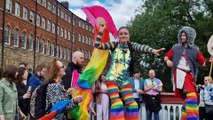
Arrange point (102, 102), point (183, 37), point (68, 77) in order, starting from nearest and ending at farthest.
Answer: point (68, 77) → point (183, 37) → point (102, 102)

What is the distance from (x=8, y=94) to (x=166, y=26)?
31628 millimetres

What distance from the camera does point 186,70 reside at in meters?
6.65

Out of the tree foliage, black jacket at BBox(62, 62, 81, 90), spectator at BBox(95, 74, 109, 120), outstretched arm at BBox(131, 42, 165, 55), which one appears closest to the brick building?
the tree foliage

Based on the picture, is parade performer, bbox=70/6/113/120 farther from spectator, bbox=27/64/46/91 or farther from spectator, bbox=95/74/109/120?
spectator, bbox=95/74/109/120

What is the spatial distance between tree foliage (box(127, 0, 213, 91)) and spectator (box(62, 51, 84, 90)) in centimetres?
2716

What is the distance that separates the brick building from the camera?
3881 centimetres

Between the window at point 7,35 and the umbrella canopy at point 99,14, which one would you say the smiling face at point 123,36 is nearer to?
the umbrella canopy at point 99,14

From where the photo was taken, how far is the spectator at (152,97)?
1042 cm

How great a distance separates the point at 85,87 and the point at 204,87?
545 cm

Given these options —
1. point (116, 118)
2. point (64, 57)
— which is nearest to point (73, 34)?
point (64, 57)

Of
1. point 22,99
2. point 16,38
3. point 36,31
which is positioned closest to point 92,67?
point 22,99

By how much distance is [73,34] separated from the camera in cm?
6631

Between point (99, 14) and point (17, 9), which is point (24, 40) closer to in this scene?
point (17, 9)

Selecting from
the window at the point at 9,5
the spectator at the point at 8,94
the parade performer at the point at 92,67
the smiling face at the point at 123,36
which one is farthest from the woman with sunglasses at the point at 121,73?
the window at the point at 9,5
